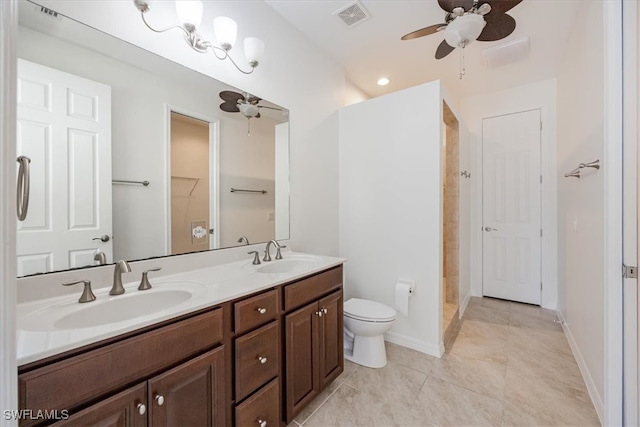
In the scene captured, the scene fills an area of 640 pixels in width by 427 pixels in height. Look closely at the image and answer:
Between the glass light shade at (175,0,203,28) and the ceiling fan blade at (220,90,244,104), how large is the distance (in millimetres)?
393

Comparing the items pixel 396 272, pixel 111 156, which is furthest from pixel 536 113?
pixel 111 156

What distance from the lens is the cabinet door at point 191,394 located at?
89cm

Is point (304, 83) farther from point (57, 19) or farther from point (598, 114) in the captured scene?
point (598, 114)

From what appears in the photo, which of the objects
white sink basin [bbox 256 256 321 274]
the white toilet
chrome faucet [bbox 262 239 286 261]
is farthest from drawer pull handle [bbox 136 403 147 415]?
the white toilet

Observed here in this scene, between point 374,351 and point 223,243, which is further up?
point 223,243

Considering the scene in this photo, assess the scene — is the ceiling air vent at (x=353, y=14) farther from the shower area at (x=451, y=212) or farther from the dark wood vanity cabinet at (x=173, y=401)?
the dark wood vanity cabinet at (x=173, y=401)

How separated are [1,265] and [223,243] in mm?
1210

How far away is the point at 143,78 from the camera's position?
1366 mm

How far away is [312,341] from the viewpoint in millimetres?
1540

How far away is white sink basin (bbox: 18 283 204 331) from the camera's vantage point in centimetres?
90

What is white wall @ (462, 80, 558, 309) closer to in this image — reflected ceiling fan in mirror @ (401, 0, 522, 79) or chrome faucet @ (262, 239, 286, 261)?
reflected ceiling fan in mirror @ (401, 0, 522, 79)

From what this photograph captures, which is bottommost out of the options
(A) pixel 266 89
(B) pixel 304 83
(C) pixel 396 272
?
(C) pixel 396 272

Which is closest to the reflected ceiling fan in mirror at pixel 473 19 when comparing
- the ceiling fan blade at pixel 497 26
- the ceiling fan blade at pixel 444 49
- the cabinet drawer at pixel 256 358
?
the ceiling fan blade at pixel 497 26

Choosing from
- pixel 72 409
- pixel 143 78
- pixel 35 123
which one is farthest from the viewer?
pixel 143 78
